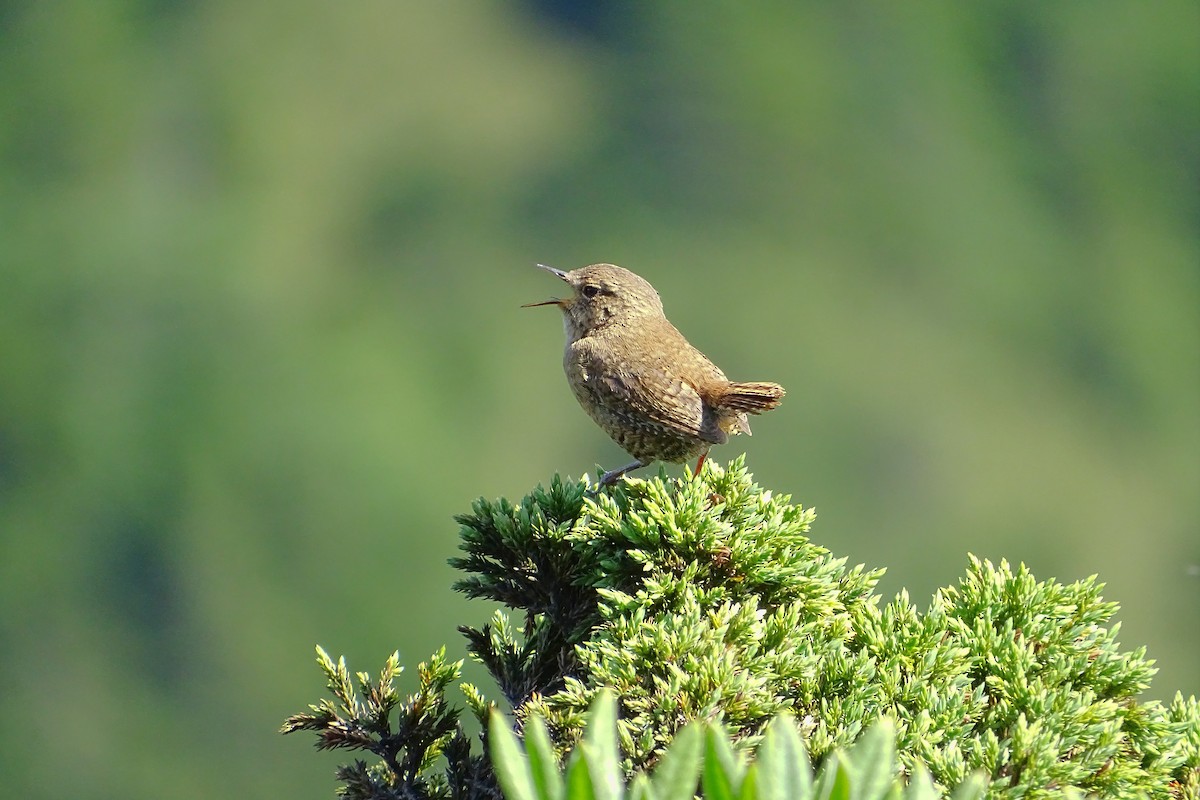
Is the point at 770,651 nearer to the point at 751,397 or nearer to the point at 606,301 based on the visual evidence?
the point at 751,397

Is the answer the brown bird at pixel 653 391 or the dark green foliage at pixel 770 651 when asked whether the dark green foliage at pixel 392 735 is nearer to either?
the dark green foliage at pixel 770 651

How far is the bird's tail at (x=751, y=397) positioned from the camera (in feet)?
15.7

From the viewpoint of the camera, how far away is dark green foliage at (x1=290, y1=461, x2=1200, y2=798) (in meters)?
2.73

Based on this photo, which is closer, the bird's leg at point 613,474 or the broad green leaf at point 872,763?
the broad green leaf at point 872,763

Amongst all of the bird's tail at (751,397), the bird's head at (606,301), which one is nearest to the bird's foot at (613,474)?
the bird's tail at (751,397)

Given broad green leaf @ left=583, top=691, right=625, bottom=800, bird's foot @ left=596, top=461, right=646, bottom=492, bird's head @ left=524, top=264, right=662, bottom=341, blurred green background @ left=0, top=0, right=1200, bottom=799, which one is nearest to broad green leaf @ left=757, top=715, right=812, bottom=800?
broad green leaf @ left=583, top=691, right=625, bottom=800

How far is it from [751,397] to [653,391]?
39 cm

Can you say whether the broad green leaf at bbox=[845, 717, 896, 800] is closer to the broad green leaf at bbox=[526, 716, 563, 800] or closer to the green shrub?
the green shrub

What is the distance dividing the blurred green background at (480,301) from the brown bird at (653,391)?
49414 millimetres

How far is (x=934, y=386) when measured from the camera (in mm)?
82062

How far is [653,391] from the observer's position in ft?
16.2

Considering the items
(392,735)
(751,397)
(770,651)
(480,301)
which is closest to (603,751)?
(770,651)

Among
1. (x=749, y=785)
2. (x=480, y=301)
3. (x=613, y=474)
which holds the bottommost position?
(x=749, y=785)

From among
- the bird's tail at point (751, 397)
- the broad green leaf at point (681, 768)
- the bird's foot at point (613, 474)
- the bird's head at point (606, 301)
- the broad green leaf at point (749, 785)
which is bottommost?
the broad green leaf at point (749, 785)
